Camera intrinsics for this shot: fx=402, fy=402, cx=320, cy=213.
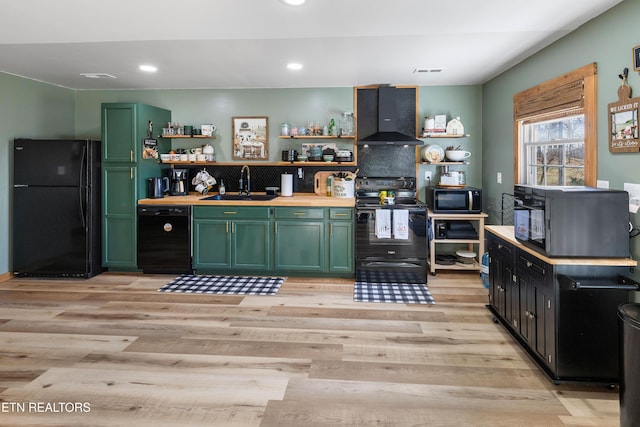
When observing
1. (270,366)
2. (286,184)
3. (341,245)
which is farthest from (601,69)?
(286,184)

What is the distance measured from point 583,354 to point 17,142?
5.61 meters

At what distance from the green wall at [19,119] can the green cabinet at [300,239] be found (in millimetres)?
2709

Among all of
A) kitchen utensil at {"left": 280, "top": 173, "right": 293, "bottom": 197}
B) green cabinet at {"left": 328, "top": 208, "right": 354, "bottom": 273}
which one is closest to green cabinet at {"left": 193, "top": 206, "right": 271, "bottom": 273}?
kitchen utensil at {"left": 280, "top": 173, "right": 293, "bottom": 197}

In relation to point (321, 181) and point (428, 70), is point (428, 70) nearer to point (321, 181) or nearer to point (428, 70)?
point (428, 70)

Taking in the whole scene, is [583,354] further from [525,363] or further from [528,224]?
[528,224]

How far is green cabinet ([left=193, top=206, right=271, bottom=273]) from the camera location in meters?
4.67

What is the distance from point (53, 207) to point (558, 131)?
17.3ft

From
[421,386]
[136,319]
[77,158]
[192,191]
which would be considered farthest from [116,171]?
[421,386]

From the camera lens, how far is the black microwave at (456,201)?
4.63m

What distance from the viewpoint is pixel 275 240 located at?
4.67 m

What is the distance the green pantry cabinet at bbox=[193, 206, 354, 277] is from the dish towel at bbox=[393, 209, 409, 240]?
0.49 meters

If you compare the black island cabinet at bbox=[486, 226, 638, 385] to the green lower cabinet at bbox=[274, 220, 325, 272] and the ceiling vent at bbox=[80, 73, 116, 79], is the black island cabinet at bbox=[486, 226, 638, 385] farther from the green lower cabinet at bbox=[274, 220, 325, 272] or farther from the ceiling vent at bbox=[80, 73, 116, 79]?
the ceiling vent at bbox=[80, 73, 116, 79]

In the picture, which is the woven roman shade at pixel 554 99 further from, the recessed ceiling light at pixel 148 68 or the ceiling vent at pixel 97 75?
the ceiling vent at pixel 97 75

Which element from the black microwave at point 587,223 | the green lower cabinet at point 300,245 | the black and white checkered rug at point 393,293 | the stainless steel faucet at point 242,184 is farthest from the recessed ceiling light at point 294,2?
the stainless steel faucet at point 242,184
